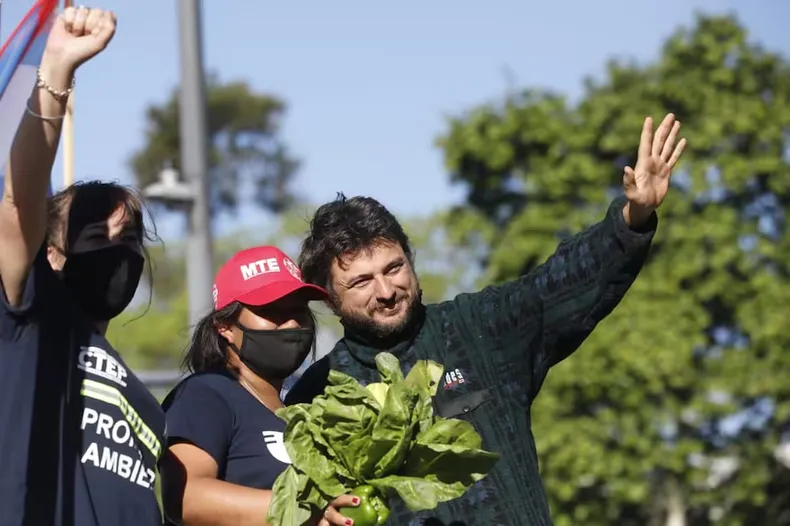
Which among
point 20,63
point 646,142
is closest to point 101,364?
point 20,63

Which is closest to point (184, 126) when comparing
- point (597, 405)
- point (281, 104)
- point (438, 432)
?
point (438, 432)

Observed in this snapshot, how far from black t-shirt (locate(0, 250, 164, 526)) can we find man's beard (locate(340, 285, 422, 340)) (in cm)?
100

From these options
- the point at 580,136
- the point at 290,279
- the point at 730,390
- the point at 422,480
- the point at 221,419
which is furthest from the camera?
the point at 580,136

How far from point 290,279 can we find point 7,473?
134cm

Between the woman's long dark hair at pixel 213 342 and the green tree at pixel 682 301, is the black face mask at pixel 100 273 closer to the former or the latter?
the woman's long dark hair at pixel 213 342

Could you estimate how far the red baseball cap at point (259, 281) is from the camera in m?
4.37

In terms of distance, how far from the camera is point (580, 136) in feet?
68.0

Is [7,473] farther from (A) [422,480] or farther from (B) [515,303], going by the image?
(B) [515,303]

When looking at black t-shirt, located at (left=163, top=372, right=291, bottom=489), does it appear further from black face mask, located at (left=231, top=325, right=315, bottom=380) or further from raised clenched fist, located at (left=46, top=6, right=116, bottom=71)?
raised clenched fist, located at (left=46, top=6, right=116, bottom=71)

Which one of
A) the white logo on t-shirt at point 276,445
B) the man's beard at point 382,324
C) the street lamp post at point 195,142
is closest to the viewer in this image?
the white logo on t-shirt at point 276,445

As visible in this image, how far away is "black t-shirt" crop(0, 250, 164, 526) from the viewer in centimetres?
332

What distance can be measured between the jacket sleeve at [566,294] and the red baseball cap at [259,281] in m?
0.58

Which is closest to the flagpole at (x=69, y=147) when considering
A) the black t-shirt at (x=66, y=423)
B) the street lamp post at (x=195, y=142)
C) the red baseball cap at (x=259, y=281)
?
the red baseball cap at (x=259, y=281)

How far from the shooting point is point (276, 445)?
4.16 meters
